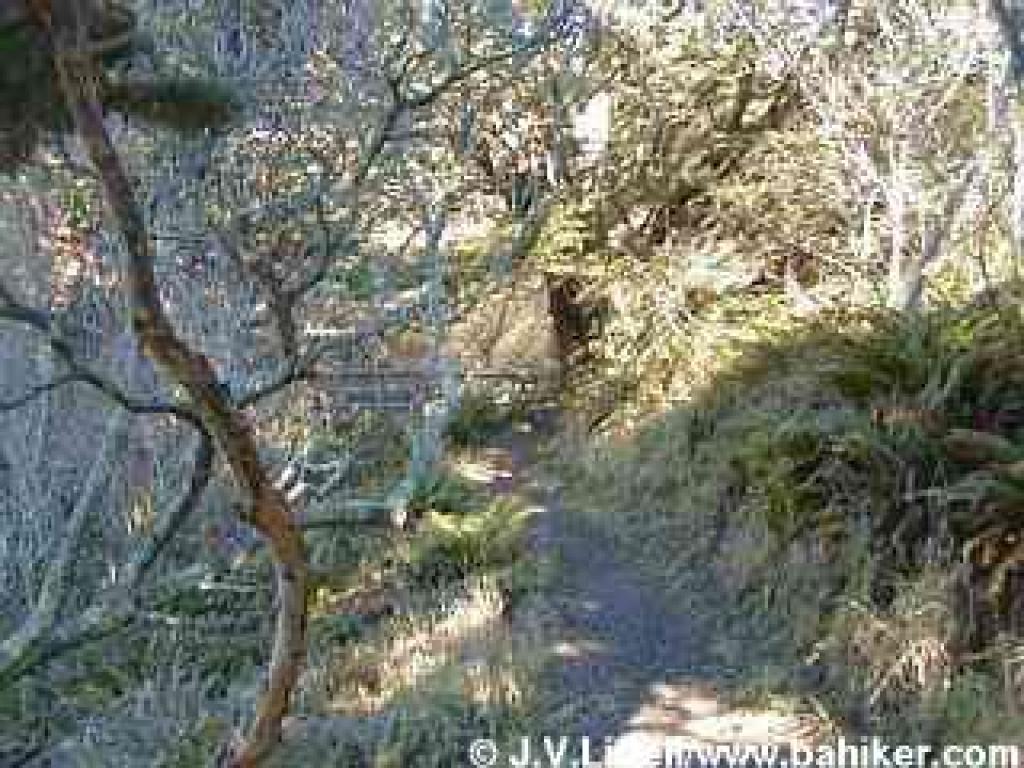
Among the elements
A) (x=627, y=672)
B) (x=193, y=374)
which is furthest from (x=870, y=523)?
(x=193, y=374)

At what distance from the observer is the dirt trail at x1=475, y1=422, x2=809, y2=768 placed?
14.8 feet

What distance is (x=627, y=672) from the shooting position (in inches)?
201

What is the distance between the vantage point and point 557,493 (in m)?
8.24

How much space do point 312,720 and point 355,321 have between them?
276cm

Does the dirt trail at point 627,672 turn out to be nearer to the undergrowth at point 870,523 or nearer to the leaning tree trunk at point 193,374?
the undergrowth at point 870,523

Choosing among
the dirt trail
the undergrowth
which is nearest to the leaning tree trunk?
the dirt trail

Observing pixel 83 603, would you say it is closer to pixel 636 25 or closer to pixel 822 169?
pixel 822 169

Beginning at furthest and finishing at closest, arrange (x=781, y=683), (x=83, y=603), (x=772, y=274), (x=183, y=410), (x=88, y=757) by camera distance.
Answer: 1. (x=772, y=274)
2. (x=83, y=603)
3. (x=88, y=757)
4. (x=781, y=683)
5. (x=183, y=410)

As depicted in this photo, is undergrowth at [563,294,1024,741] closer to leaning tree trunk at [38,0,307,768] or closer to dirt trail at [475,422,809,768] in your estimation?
dirt trail at [475,422,809,768]

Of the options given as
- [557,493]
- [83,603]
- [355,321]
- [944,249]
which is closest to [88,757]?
[83,603]

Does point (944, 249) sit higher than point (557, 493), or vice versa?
point (944, 249)

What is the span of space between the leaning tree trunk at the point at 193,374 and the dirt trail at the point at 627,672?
227 cm

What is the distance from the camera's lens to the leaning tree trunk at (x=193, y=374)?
1854 mm

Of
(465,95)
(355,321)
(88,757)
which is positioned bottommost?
(88,757)
